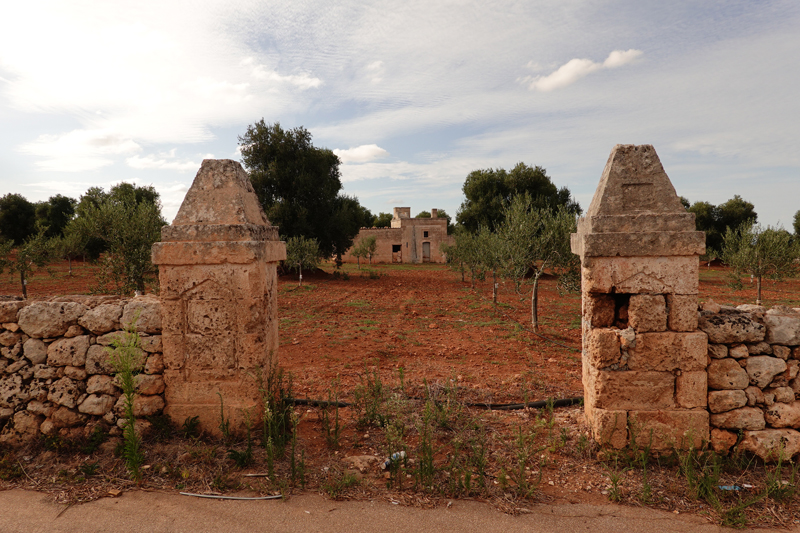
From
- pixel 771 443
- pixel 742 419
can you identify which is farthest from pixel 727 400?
pixel 771 443

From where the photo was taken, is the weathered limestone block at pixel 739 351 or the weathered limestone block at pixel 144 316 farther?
the weathered limestone block at pixel 144 316

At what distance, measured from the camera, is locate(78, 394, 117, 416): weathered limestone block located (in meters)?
4.25

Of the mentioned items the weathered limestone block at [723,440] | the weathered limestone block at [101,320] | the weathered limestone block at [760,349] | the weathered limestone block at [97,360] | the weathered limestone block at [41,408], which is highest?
the weathered limestone block at [101,320]

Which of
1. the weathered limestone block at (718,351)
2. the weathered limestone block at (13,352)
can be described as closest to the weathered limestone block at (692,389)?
the weathered limestone block at (718,351)

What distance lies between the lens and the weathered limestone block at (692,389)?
13.3 feet

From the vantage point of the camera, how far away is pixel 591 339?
4.27m

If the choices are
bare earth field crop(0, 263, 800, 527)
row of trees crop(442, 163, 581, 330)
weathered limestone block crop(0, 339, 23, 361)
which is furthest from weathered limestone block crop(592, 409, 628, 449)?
row of trees crop(442, 163, 581, 330)

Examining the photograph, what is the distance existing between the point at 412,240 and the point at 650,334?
3869cm

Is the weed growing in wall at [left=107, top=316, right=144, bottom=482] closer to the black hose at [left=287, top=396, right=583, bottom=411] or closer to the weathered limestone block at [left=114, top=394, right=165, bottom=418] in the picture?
the weathered limestone block at [left=114, top=394, right=165, bottom=418]

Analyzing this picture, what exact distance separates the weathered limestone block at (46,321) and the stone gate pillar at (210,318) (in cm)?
91

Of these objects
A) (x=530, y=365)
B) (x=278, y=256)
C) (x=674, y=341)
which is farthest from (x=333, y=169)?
(x=674, y=341)

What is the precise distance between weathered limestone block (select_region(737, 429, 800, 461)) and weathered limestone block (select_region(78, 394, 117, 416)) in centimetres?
583

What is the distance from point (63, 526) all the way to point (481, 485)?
3.13m

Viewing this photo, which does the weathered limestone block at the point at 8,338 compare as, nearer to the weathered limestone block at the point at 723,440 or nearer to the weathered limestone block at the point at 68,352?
the weathered limestone block at the point at 68,352
